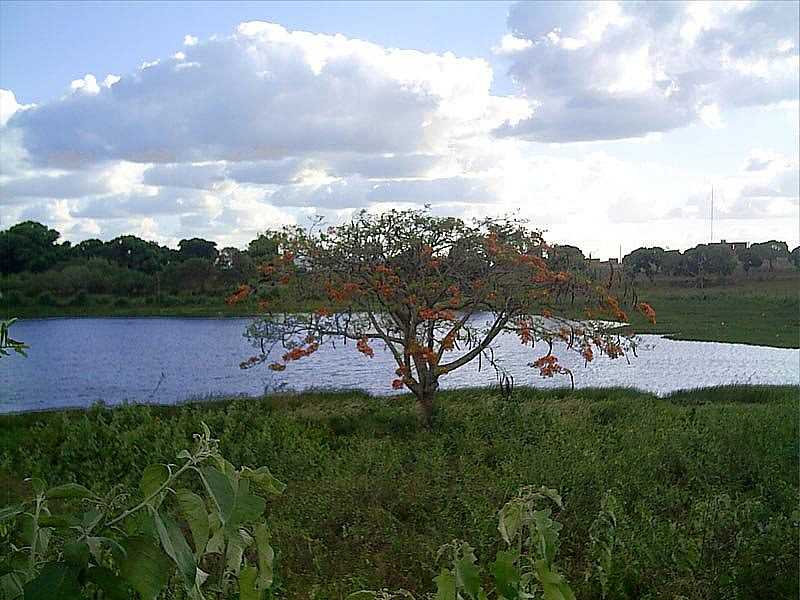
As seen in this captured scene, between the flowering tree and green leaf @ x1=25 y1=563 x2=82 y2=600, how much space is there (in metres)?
5.71

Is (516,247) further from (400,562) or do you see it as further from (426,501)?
(400,562)

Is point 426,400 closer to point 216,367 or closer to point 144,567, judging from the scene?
point 216,367

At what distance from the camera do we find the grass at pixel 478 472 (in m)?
3.21

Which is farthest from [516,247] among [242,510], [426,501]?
[242,510]

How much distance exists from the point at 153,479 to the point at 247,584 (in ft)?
0.71

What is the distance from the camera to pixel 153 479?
2.27ft

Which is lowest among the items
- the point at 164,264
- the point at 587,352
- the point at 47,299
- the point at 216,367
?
the point at 216,367

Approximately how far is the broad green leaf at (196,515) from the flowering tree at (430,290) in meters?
5.55

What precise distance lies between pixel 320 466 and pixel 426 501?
1090 mm

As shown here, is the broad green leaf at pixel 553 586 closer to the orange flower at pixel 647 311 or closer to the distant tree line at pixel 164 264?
the distant tree line at pixel 164 264

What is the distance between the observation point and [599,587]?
3186 mm

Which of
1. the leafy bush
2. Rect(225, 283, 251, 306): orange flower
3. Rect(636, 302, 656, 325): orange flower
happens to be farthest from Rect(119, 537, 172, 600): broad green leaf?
the leafy bush

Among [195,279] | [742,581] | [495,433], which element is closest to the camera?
[742,581]

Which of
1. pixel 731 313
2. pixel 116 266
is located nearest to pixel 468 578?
pixel 731 313
